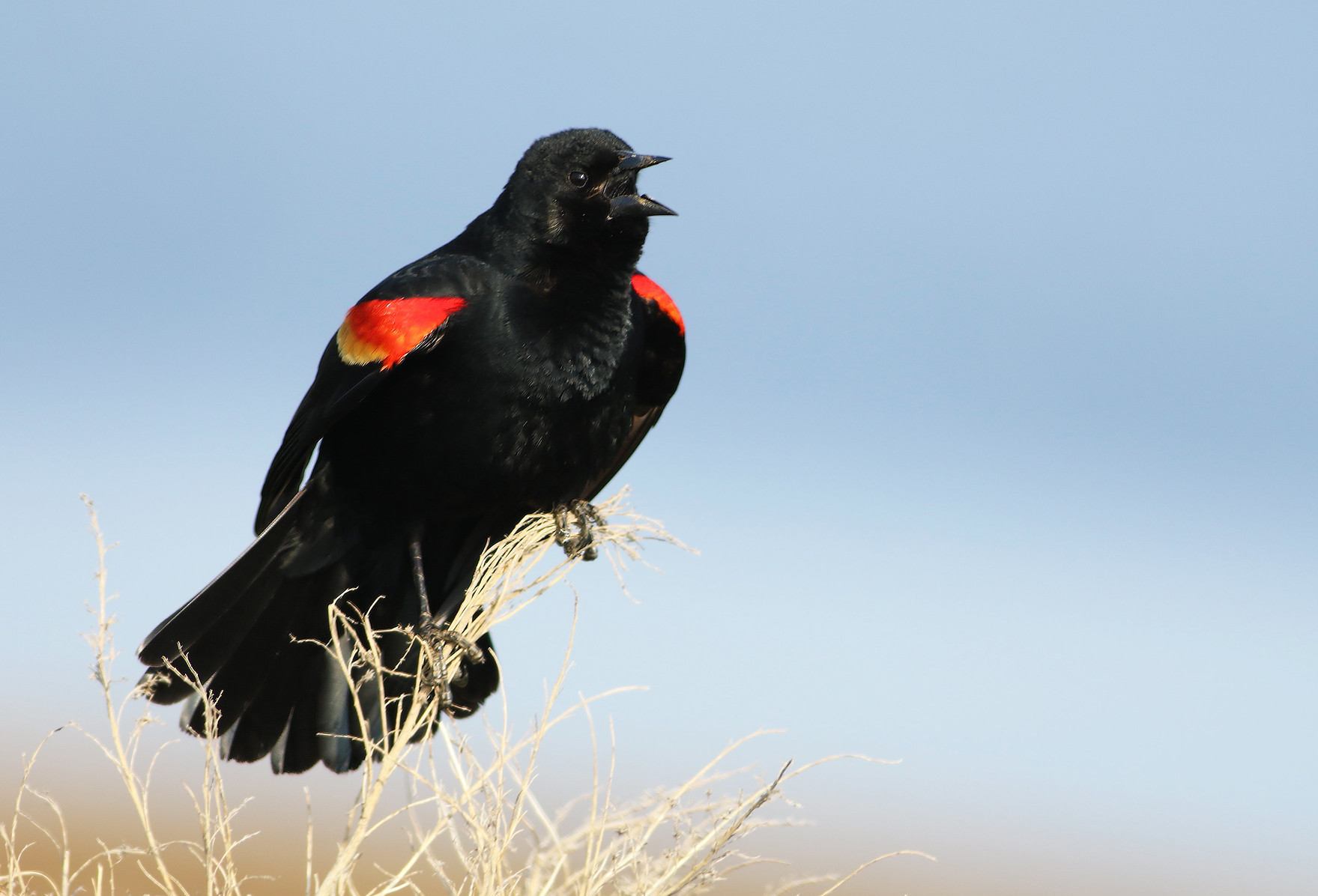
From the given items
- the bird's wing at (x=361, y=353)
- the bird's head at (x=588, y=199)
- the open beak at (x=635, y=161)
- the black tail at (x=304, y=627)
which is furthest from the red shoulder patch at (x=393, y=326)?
the open beak at (x=635, y=161)

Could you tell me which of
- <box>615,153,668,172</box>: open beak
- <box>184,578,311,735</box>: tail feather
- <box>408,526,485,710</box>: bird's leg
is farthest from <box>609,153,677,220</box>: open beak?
<box>184,578,311,735</box>: tail feather

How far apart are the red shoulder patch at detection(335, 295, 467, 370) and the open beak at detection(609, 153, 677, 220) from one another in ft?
2.01

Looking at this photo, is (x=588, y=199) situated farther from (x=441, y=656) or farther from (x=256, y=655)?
(x=256, y=655)

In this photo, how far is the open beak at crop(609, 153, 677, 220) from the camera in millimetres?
3725

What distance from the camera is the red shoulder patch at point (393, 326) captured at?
350 centimetres

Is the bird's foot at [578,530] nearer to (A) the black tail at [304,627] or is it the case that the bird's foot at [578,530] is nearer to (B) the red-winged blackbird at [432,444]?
(B) the red-winged blackbird at [432,444]

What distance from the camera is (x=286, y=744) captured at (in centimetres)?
374

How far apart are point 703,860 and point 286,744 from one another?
5.73 feet

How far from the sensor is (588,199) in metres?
3.77

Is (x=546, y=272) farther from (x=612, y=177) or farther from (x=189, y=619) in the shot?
(x=189, y=619)

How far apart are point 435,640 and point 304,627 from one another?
1.97 ft

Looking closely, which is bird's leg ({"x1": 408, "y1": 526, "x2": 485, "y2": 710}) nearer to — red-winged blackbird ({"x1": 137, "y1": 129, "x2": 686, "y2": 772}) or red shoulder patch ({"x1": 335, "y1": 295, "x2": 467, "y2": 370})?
red-winged blackbird ({"x1": 137, "y1": 129, "x2": 686, "y2": 772})

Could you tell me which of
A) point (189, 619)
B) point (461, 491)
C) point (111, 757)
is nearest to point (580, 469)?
point (461, 491)

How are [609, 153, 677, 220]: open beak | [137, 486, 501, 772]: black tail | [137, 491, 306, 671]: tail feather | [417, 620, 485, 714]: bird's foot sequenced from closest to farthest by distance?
1. [417, 620, 485, 714]: bird's foot
2. [137, 491, 306, 671]: tail feather
3. [137, 486, 501, 772]: black tail
4. [609, 153, 677, 220]: open beak
